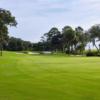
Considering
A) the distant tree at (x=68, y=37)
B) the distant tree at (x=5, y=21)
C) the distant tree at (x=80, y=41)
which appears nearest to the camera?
the distant tree at (x=5, y=21)

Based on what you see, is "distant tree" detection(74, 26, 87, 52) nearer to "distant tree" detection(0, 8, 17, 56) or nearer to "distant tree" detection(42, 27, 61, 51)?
"distant tree" detection(42, 27, 61, 51)

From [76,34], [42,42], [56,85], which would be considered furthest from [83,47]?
[56,85]

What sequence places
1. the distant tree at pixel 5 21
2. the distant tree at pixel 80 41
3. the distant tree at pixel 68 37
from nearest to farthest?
the distant tree at pixel 5 21 → the distant tree at pixel 68 37 → the distant tree at pixel 80 41

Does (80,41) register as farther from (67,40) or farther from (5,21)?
(5,21)

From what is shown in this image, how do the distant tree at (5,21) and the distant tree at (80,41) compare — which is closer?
the distant tree at (5,21)

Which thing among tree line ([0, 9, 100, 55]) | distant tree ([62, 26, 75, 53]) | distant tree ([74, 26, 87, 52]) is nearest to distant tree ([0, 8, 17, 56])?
tree line ([0, 9, 100, 55])

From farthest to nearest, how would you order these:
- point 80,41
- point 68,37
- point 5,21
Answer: point 80,41 < point 68,37 < point 5,21

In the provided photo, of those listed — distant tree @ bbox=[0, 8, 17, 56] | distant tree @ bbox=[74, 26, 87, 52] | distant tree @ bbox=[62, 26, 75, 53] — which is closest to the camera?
distant tree @ bbox=[0, 8, 17, 56]

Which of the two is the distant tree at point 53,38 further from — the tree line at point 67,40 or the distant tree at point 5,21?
the distant tree at point 5,21

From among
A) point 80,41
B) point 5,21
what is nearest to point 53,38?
point 80,41

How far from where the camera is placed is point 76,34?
481 feet

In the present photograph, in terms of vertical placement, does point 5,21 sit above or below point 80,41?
above

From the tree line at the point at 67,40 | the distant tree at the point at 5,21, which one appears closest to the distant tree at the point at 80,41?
the tree line at the point at 67,40

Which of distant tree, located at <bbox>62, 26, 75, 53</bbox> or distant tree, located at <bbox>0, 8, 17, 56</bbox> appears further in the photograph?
distant tree, located at <bbox>62, 26, 75, 53</bbox>
